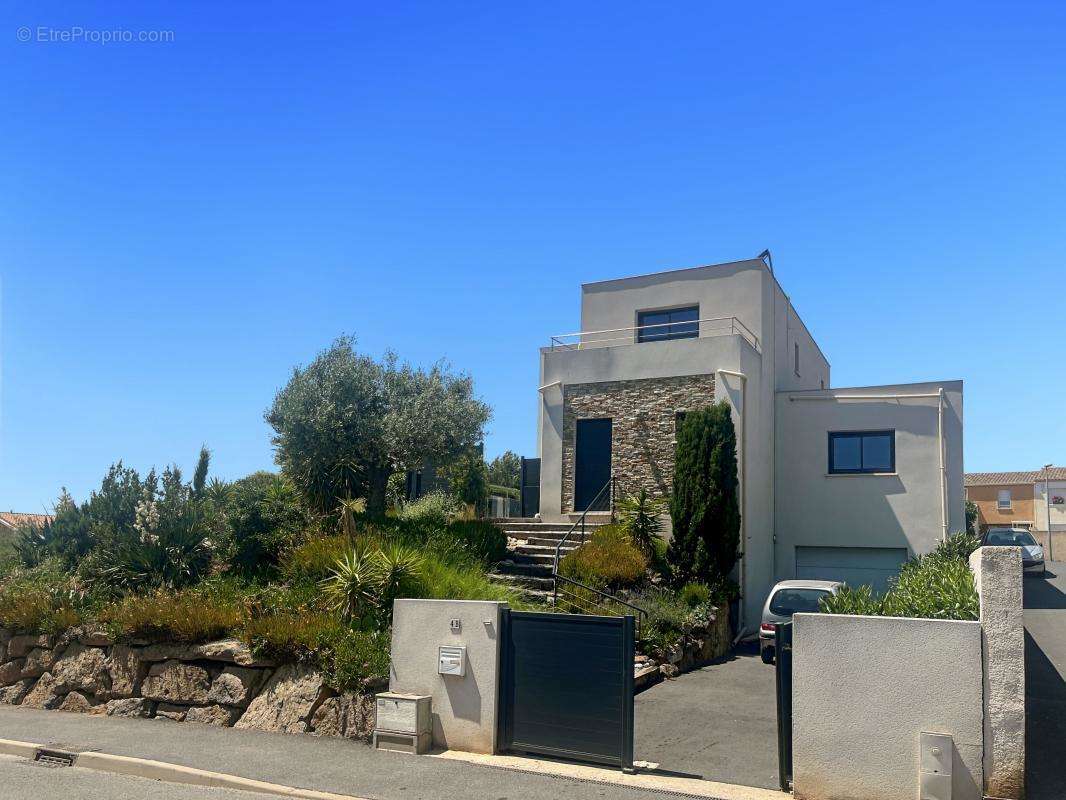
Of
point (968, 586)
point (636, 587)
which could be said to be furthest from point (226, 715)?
point (968, 586)

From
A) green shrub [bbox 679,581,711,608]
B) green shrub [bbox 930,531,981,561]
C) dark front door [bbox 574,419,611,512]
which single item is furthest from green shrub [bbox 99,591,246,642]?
green shrub [bbox 930,531,981,561]

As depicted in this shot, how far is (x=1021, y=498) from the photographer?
59.2 meters

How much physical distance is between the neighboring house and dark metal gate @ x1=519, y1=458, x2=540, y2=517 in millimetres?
43010

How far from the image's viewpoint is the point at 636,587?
1658 cm

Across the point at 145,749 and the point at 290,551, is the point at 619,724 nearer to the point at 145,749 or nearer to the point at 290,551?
the point at 145,749

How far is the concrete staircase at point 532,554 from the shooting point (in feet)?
54.8

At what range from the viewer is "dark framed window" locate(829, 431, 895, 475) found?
2214 centimetres

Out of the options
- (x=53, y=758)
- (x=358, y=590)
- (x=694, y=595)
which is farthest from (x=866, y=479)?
(x=53, y=758)

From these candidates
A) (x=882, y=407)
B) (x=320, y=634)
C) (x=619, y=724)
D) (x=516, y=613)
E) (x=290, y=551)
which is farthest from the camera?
(x=882, y=407)

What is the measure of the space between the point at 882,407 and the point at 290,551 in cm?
1520

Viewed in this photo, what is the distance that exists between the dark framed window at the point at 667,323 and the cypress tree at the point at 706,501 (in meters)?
4.68

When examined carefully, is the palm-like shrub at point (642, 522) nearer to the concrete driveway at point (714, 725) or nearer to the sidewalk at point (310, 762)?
the concrete driveway at point (714, 725)

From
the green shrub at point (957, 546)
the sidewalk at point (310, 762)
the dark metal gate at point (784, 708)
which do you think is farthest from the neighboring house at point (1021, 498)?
the sidewalk at point (310, 762)

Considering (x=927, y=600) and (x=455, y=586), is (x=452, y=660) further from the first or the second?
(x=927, y=600)
